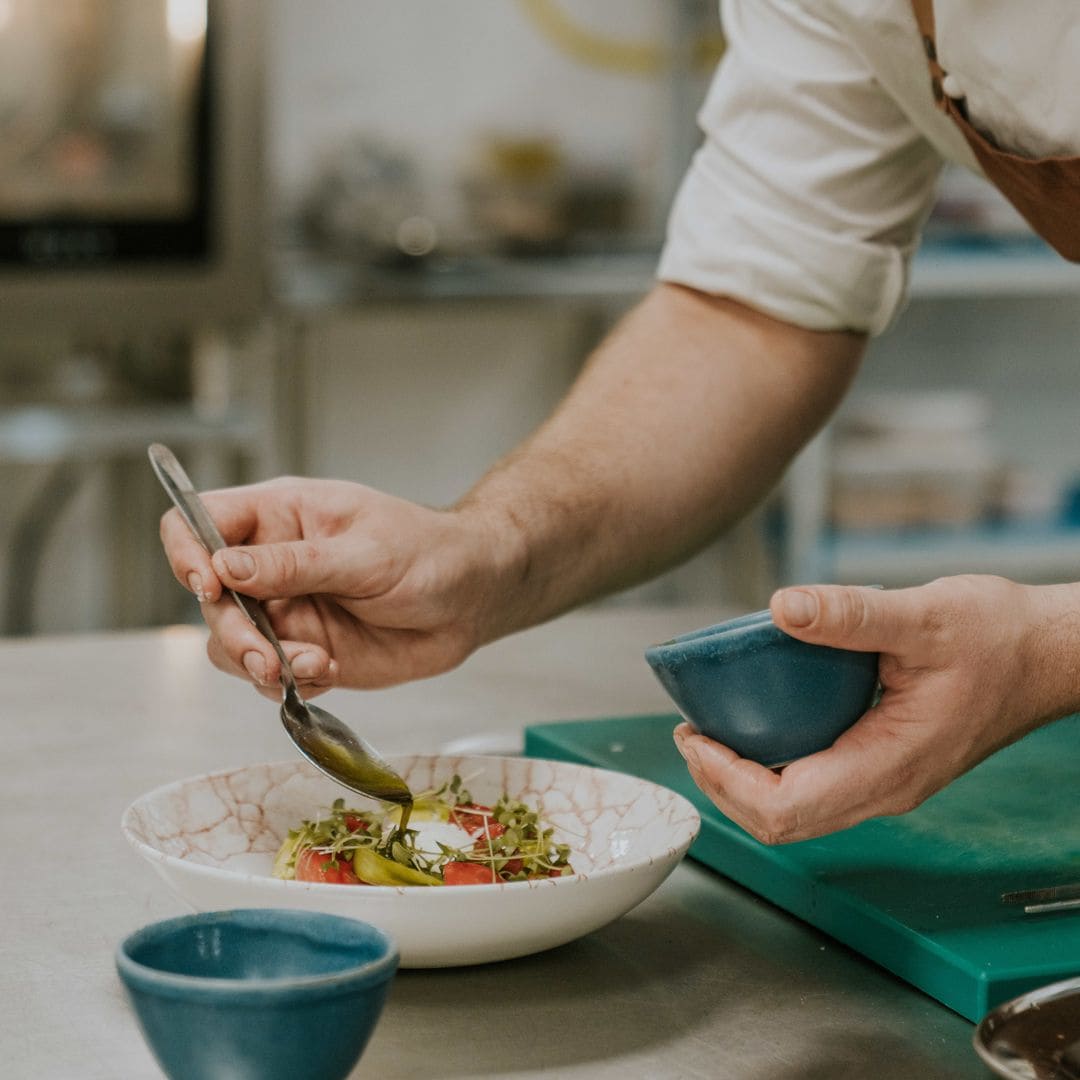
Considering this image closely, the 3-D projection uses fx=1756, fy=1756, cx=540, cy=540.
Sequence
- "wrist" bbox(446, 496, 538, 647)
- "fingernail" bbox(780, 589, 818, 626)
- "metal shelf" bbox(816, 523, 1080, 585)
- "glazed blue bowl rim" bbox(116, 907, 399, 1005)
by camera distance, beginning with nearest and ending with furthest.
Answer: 1. "glazed blue bowl rim" bbox(116, 907, 399, 1005)
2. "fingernail" bbox(780, 589, 818, 626)
3. "wrist" bbox(446, 496, 538, 647)
4. "metal shelf" bbox(816, 523, 1080, 585)

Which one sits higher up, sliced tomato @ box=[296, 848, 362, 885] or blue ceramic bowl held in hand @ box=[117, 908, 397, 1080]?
blue ceramic bowl held in hand @ box=[117, 908, 397, 1080]

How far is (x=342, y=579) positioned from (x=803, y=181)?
48cm

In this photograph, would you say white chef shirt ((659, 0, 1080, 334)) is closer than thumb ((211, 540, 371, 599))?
No

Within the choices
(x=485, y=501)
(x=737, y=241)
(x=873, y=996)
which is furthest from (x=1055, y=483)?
(x=873, y=996)

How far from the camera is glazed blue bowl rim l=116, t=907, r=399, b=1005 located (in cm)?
52

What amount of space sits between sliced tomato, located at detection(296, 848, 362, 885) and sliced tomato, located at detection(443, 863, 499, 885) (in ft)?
0.14

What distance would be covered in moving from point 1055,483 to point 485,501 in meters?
2.52

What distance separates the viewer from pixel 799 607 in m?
0.65

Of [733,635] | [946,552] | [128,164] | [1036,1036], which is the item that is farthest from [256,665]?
[946,552]

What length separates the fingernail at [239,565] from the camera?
0.90 metres

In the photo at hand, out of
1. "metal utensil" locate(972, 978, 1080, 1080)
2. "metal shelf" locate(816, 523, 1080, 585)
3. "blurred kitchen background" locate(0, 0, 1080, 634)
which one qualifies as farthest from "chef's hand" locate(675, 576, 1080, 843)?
"metal shelf" locate(816, 523, 1080, 585)

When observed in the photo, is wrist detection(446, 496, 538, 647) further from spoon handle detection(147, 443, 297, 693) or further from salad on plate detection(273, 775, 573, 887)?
salad on plate detection(273, 775, 573, 887)

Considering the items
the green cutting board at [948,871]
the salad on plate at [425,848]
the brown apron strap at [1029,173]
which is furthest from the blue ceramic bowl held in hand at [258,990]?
the brown apron strap at [1029,173]

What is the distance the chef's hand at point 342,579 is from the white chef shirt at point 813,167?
32cm
